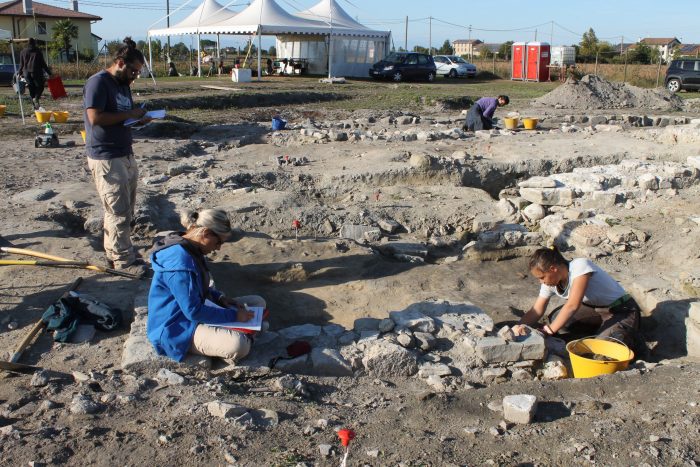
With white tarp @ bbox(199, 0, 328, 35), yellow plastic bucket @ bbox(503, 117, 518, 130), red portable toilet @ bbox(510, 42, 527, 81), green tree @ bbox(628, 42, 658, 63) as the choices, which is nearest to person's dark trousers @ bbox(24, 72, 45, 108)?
yellow plastic bucket @ bbox(503, 117, 518, 130)

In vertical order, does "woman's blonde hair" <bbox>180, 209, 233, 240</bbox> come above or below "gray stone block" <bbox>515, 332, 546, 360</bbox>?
above

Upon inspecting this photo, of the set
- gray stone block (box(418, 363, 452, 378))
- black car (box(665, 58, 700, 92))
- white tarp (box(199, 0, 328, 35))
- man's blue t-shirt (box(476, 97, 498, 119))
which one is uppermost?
white tarp (box(199, 0, 328, 35))

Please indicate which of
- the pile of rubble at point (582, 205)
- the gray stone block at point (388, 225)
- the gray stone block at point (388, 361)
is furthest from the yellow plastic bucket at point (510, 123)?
the gray stone block at point (388, 361)

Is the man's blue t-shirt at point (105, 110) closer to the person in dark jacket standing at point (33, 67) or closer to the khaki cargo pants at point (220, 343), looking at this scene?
the khaki cargo pants at point (220, 343)

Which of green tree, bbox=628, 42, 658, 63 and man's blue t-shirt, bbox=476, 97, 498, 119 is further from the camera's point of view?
green tree, bbox=628, 42, 658, 63

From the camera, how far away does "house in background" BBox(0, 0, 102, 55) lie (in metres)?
37.7

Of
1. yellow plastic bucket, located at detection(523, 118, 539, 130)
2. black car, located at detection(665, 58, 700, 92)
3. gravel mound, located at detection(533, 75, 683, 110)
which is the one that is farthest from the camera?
black car, located at detection(665, 58, 700, 92)

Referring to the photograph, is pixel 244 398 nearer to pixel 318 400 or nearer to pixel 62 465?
pixel 318 400

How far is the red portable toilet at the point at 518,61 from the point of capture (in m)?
30.0

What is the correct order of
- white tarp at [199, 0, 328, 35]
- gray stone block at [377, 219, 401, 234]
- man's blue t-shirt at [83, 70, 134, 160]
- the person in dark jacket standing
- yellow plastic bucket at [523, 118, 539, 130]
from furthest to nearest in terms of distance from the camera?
white tarp at [199, 0, 328, 35]
the person in dark jacket standing
yellow plastic bucket at [523, 118, 539, 130]
gray stone block at [377, 219, 401, 234]
man's blue t-shirt at [83, 70, 134, 160]

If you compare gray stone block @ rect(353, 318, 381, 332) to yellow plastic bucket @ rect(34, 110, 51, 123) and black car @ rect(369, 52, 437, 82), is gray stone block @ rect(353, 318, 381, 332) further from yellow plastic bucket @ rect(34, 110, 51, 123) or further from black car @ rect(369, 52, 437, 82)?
black car @ rect(369, 52, 437, 82)

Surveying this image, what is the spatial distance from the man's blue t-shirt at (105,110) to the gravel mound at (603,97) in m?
14.9

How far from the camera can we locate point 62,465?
286 centimetres

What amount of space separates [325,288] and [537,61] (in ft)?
87.4
